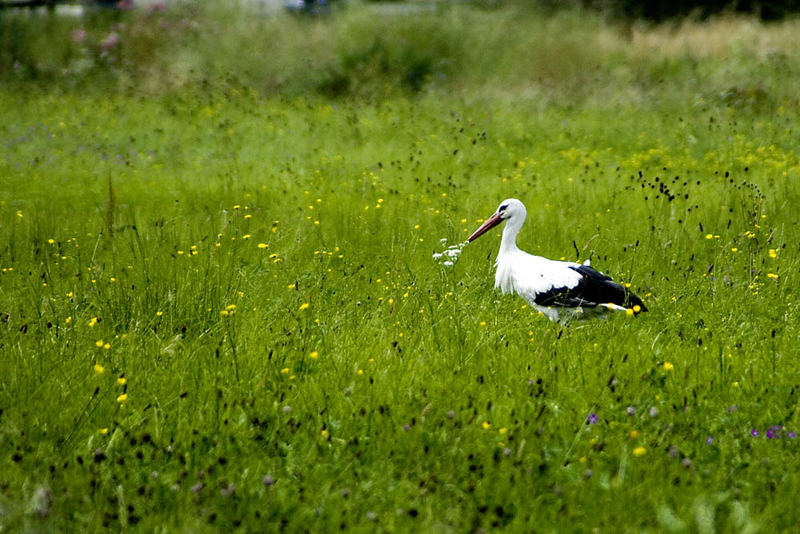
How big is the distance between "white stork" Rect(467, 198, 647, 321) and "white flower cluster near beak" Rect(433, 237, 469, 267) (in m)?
0.66

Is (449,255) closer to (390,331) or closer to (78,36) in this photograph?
(390,331)

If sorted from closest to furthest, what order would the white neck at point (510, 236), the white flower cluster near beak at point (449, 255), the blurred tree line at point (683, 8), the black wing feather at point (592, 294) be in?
the black wing feather at point (592, 294), the white neck at point (510, 236), the white flower cluster near beak at point (449, 255), the blurred tree line at point (683, 8)

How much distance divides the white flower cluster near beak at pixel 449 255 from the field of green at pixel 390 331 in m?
0.10

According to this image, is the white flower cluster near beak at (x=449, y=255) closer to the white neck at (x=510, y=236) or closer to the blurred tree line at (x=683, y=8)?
the white neck at (x=510, y=236)

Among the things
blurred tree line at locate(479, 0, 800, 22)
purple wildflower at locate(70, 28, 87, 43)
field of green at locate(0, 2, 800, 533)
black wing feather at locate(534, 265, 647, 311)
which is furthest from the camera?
blurred tree line at locate(479, 0, 800, 22)

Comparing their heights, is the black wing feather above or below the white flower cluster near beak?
above

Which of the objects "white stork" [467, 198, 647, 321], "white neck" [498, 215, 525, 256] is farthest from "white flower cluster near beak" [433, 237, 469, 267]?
"white stork" [467, 198, 647, 321]

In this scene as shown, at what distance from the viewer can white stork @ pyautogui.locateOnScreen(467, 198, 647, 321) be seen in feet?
14.9

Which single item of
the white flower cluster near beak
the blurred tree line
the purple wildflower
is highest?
the blurred tree line

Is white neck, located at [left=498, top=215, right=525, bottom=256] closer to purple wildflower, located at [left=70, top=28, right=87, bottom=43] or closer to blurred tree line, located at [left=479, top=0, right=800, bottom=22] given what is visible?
purple wildflower, located at [left=70, top=28, right=87, bottom=43]

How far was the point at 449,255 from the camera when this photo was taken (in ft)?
19.2

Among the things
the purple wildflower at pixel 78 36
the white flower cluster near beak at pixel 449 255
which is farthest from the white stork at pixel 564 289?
the purple wildflower at pixel 78 36

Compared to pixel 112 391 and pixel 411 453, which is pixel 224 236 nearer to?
pixel 112 391

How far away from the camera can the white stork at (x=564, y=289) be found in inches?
179
